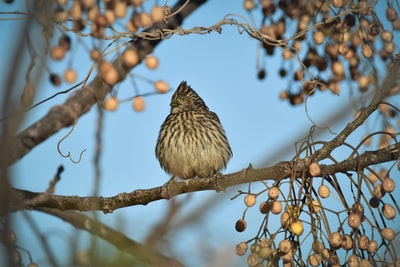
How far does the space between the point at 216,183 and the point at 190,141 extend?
8.98 feet

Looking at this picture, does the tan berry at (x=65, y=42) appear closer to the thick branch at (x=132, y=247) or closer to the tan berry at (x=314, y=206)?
the thick branch at (x=132, y=247)

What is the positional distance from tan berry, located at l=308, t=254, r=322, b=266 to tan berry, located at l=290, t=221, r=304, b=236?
0.39 ft

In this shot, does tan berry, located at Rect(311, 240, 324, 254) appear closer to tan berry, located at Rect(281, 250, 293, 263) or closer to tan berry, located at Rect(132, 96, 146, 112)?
tan berry, located at Rect(281, 250, 293, 263)

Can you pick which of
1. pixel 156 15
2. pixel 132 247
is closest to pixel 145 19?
pixel 156 15

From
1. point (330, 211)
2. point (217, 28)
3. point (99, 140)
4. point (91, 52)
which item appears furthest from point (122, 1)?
point (99, 140)

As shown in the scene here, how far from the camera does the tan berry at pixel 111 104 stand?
9.12ft

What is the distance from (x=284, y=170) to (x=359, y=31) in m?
1.55

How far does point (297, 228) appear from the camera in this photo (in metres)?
2.71

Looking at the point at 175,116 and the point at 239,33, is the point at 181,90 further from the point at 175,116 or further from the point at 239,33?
the point at 239,33

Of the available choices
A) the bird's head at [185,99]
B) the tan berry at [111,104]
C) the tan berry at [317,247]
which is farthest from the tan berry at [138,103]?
the bird's head at [185,99]

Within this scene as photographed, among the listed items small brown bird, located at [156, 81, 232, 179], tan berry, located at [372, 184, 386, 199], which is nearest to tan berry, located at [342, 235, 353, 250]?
tan berry, located at [372, 184, 386, 199]

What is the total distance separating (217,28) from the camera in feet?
10.9

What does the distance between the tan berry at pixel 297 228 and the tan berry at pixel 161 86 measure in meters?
0.84

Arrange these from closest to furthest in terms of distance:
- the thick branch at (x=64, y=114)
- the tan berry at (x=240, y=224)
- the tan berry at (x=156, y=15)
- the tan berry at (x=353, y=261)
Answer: the thick branch at (x=64, y=114), the tan berry at (x=353, y=261), the tan berry at (x=156, y=15), the tan berry at (x=240, y=224)
